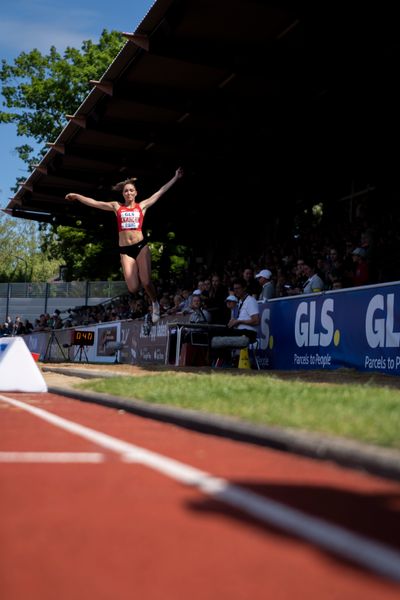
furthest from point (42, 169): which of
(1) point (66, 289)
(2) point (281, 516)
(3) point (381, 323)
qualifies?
(2) point (281, 516)

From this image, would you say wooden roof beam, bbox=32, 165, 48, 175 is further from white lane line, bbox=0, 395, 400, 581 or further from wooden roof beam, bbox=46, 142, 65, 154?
white lane line, bbox=0, 395, 400, 581

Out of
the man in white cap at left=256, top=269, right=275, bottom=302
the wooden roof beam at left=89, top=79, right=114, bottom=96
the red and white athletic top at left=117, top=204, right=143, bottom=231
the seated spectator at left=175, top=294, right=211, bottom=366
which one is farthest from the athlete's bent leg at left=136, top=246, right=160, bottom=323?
the wooden roof beam at left=89, top=79, right=114, bottom=96

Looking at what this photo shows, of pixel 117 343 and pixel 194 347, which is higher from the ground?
pixel 117 343

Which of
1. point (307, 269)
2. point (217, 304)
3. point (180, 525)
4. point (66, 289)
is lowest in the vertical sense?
point (180, 525)

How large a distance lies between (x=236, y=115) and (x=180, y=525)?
57.8 ft

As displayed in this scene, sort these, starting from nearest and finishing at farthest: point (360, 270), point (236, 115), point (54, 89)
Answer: point (360, 270) < point (236, 115) < point (54, 89)

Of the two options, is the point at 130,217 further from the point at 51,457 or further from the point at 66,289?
the point at 66,289

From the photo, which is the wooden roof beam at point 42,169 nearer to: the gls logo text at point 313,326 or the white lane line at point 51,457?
the gls logo text at point 313,326

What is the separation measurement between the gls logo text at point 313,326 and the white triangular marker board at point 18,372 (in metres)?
5.10

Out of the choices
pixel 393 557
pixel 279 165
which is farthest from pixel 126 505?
pixel 279 165

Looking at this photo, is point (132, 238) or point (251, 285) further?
point (251, 285)

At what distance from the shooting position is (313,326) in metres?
15.4

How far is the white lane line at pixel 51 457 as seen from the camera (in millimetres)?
5527

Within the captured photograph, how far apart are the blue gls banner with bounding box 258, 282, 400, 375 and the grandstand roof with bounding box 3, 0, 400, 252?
4.70 meters
